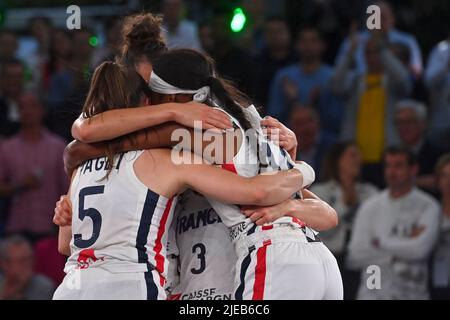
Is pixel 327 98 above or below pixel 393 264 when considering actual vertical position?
above

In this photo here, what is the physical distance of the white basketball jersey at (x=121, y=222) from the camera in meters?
3.97

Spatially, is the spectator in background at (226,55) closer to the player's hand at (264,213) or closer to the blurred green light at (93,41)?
the blurred green light at (93,41)

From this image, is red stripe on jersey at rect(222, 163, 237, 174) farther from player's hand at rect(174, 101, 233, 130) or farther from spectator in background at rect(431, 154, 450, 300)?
spectator in background at rect(431, 154, 450, 300)

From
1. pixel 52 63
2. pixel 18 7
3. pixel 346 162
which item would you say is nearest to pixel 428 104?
pixel 346 162

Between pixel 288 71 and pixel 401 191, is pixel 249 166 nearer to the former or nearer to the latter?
pixel 401 191

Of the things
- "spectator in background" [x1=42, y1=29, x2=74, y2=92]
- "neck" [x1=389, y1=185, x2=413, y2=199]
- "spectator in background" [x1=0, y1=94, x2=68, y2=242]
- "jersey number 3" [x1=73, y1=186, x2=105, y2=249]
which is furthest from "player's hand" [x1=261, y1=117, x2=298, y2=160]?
"spectator in background" [x1=42, y1=29, x2=74, y2=92]

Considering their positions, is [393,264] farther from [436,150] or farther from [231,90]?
[231,90]

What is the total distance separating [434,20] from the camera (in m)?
8.73

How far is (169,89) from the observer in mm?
4172

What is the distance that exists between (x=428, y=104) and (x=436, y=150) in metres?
0.64

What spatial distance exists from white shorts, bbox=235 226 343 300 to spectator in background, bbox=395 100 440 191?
12.5 feet

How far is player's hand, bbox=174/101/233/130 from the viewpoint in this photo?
158 inches

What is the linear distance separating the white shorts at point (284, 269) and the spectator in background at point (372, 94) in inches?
154
